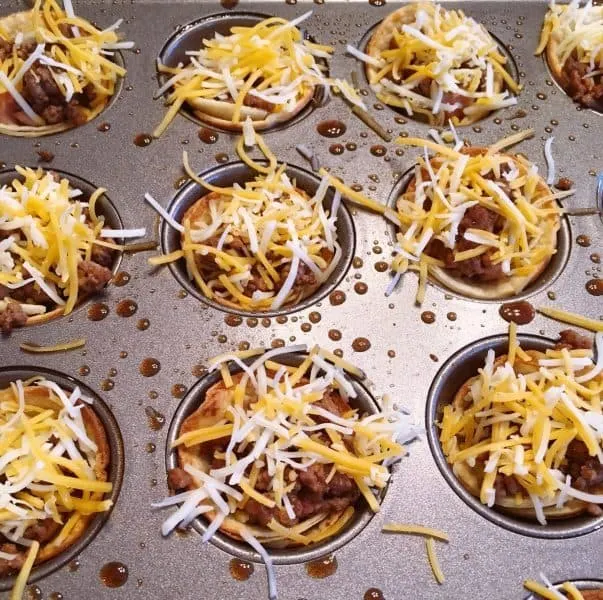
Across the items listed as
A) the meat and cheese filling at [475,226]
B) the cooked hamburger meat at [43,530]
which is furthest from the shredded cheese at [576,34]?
the cooked hamburger meat at [43,530]

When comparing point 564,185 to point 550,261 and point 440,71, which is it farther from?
point 440,71

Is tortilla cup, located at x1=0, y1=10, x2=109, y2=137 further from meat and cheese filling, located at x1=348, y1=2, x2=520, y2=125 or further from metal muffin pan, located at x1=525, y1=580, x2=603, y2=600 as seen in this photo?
metal muffin pan, located at x1=525, y1=580, x2=603, y2=600

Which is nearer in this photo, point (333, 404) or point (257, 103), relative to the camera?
point (333, 404)

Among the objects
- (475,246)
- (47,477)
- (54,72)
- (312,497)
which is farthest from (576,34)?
(47,477)

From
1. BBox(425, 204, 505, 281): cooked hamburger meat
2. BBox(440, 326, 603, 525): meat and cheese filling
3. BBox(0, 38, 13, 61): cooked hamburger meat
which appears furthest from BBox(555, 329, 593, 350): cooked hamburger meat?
BBox(0, 38, 13, 61): cooked hamburger meat

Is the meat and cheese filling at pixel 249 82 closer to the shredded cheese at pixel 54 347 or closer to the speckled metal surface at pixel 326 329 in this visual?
the speckled metal surface at pixel 326 329

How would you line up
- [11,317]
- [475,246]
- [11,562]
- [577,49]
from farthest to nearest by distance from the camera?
1. [577,49]
2. [475,246]
3. [11,317]
4. [11,562]
